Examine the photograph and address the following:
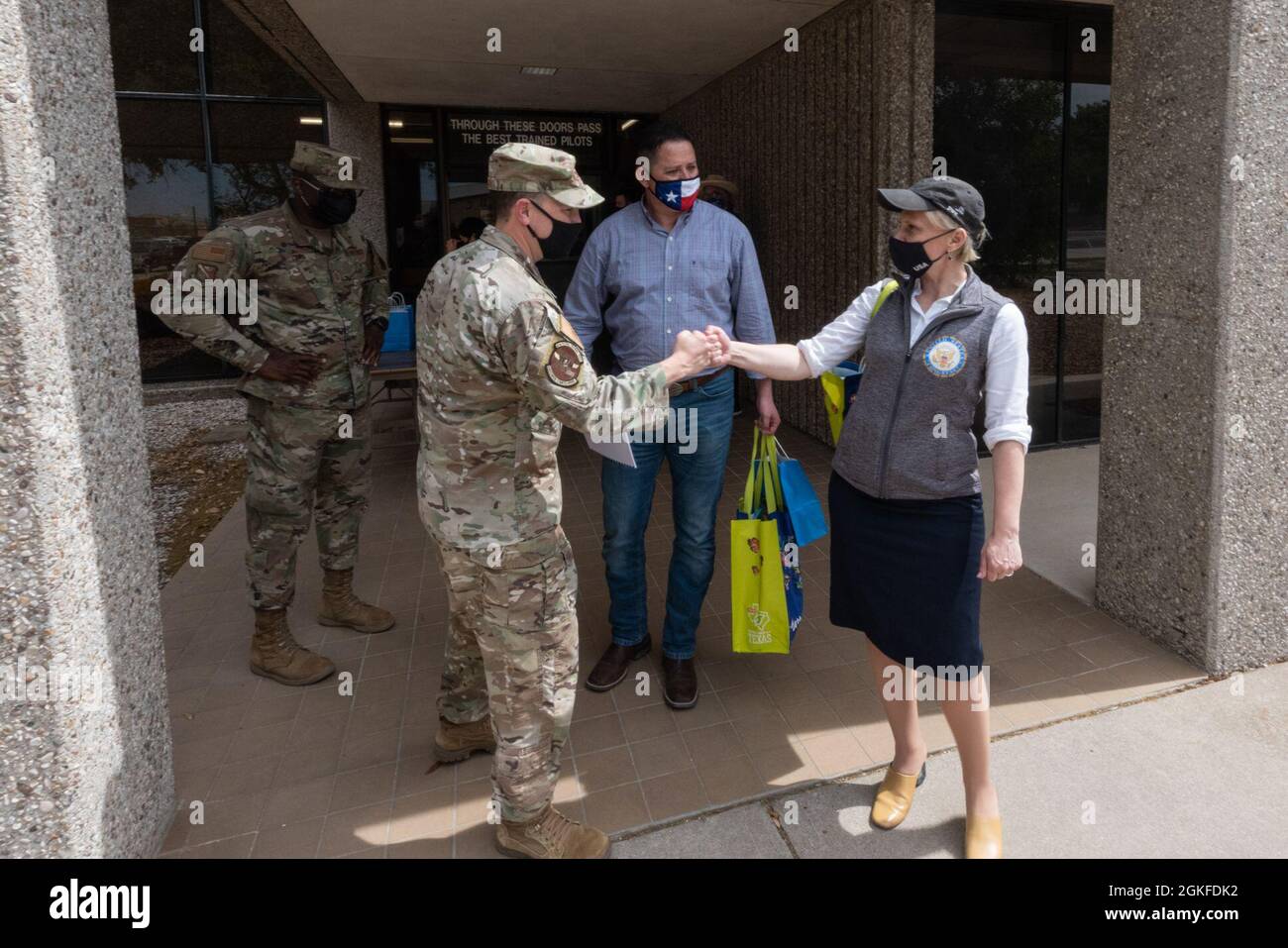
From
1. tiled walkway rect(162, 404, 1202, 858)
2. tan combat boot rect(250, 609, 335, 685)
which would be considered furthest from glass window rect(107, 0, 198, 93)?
tan combat boot rect(250, 609, 335, 685)

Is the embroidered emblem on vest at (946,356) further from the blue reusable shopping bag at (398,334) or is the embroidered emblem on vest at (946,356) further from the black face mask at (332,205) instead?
the blue reusable shopping bag at (398,334)

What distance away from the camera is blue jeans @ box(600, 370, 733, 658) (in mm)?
3098

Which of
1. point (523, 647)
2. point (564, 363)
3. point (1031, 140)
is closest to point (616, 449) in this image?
point (564, 363)

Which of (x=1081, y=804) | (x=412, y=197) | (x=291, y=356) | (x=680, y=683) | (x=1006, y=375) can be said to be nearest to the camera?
(x=1006, y=375)

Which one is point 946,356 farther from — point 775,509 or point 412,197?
point 412,197

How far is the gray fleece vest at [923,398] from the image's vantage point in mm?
2176

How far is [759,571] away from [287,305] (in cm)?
208

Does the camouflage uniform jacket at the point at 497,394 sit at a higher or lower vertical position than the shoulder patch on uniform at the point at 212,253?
lower

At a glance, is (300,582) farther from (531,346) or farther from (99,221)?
(531,346)

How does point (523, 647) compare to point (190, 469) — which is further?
point (190, 469)

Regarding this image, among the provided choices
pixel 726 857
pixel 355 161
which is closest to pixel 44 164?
pixel 355 161

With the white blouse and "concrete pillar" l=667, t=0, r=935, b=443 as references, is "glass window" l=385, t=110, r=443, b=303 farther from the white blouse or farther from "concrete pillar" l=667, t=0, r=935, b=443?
the white blouse

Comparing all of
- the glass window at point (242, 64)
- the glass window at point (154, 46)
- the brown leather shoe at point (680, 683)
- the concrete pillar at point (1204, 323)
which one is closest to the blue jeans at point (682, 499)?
the brown leather shoe at point (680, 683)

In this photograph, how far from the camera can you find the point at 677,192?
2959 millimetres
